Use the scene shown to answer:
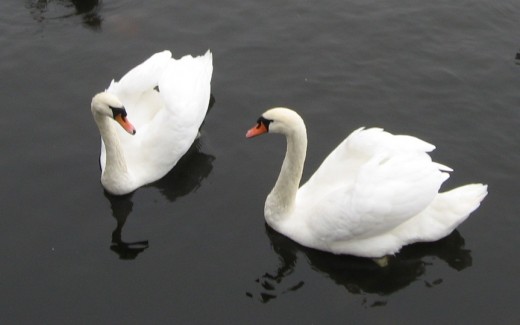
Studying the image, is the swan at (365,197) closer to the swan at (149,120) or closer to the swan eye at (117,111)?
the swan at (149,120)

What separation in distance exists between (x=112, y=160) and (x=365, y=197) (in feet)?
11.4

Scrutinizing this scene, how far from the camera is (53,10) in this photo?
13695 mm

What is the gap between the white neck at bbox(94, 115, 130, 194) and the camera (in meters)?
9.33

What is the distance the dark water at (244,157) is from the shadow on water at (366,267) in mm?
21

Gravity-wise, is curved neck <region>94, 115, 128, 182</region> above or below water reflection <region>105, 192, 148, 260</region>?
above

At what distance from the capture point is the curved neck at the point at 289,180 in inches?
339

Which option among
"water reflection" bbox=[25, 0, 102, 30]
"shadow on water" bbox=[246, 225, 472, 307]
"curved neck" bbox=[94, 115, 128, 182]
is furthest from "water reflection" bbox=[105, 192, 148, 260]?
"water reflection" bbox=[25, 0, 102, 30]

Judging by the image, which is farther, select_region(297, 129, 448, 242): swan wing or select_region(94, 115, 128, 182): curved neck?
select_region(94, 115, 128, 182): curved neck

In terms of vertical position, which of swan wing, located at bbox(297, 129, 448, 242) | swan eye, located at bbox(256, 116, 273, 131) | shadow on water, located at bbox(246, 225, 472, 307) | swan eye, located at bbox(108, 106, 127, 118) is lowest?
shadow on water, located at bbox(246, 225, 472, 307)

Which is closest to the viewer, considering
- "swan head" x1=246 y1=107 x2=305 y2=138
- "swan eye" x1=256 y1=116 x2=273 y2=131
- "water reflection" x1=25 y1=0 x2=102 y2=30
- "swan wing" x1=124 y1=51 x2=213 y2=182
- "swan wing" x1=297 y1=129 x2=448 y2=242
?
"swan wing" x1=297 y1=129 x2=448 y2=242

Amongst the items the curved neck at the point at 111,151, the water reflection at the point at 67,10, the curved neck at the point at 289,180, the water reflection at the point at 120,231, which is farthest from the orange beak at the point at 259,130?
Result: the water reflection at the point at 67,10

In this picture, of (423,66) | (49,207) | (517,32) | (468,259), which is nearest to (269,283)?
(468,259)

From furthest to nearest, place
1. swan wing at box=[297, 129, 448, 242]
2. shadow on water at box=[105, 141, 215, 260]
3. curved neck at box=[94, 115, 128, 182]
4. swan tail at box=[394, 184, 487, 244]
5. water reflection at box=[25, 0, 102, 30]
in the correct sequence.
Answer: water reflection at box=[25, 0, 102, 30] → curved neck at box=[94, 115, 128, 182] → shadow on water at box=[105, 141, 215, 260] → swan tail at box=[394, 184, 487, 244] → swan wing at box=[297, 129, 448, 242]

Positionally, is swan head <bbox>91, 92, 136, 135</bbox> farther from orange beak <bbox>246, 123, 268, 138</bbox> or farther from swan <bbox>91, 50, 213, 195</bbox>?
orange beak <bbox>246, 123, 268, 138</bbox>
